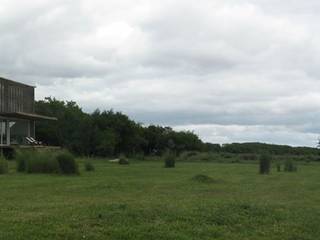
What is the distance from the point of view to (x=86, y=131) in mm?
79250

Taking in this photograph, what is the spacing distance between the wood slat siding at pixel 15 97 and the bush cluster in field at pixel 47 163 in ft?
104

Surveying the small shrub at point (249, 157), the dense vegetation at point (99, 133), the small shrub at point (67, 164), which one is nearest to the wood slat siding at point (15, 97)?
the dense vegetation at point (99, 133)

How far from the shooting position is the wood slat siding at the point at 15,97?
62.8m

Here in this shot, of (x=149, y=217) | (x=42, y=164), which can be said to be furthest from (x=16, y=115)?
(x=149, y=217)

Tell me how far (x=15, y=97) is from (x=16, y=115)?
4.39 meters

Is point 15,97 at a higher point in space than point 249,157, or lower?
higher

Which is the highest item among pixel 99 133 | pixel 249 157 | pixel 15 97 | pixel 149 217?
pixel 15 97

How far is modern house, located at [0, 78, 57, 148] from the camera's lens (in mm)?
61500

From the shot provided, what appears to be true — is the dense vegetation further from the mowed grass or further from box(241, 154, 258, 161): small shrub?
the mowed grass

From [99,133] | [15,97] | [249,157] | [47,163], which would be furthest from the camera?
[99,133]

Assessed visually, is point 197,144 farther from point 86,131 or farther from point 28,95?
point 28,95

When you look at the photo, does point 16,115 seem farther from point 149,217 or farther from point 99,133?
point 149,217

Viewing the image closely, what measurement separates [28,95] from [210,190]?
5036 cm

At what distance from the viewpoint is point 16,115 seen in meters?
61.8
